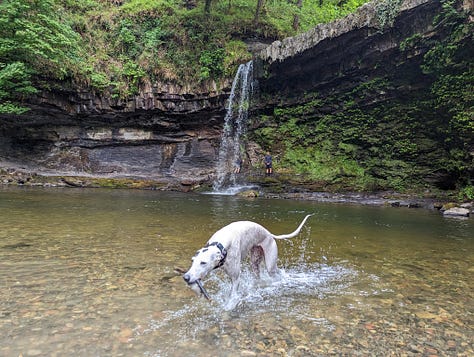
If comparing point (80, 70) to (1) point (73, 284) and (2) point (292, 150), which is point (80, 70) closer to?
(2) point (292, 150)

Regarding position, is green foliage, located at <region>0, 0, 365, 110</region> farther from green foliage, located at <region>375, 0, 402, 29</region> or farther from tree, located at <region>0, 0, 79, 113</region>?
green foliage, located at <region>375, 0, 402, 29</region>

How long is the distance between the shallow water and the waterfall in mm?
15870

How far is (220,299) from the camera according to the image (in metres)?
3.86

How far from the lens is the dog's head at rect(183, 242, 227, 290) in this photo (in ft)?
10.1

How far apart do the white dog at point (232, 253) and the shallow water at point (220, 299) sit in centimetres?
30

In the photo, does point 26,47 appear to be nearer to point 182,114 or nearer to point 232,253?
point 182,114

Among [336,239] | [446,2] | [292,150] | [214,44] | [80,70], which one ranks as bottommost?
[336,239]

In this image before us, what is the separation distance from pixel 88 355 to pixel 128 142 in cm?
2192

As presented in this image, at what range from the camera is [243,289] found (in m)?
4.21

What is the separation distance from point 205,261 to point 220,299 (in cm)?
91

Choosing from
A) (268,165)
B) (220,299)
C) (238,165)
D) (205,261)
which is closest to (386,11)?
(268,165)

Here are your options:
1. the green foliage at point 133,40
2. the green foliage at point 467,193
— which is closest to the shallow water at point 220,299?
the green foliage at point 467,193

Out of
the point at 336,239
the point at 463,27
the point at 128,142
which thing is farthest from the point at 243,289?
the point at 128,142

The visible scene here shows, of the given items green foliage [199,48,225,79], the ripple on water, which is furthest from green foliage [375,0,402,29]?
the ripple on water
